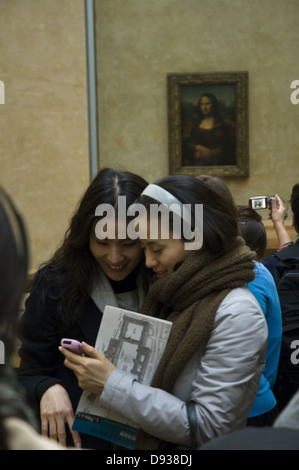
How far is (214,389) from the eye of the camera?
2.24 metres

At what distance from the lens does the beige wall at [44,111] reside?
862cm

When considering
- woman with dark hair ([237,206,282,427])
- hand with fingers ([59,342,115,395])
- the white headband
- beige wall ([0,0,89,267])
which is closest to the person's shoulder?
the white headband

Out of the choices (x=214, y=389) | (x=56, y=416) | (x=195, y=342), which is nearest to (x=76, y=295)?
(x=56, y=416)

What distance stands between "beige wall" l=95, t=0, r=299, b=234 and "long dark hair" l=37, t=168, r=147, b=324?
26.7ft

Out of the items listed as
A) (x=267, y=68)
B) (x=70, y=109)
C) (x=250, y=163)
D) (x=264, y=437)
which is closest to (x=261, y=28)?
(x=267, y=68)

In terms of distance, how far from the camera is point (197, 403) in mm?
2273

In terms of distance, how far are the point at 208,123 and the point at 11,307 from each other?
33.6 feet

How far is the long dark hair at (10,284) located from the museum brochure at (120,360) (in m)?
1.30

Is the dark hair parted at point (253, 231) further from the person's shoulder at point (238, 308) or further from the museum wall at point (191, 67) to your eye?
the museum wall at point (191, 67)

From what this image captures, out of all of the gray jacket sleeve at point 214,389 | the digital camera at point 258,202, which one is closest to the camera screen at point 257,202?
the digital camera at point 258,202

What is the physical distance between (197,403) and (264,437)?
1.28 m

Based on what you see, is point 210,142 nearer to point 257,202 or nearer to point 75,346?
point 257,202

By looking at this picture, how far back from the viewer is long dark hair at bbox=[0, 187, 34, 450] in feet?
3.30
